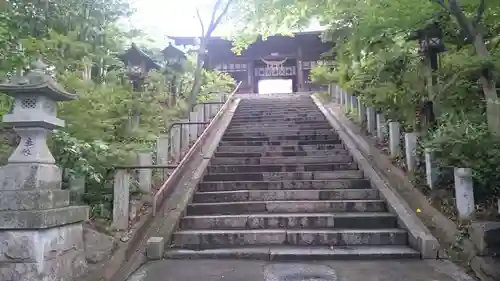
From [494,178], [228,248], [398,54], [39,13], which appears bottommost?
[228,248]

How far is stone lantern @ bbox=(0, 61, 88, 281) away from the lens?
148 inches

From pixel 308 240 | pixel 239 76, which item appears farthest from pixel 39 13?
pixel 239 76

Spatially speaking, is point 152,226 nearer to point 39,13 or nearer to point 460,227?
point 460,227

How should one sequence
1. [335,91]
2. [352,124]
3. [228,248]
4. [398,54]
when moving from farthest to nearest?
[335,91] → [352,124] → [398,54] → [228,248]

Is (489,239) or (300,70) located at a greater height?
(300,70)

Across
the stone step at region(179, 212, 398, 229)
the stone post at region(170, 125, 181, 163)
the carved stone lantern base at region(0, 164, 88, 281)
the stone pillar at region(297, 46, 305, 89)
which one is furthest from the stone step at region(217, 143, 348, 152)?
the stone pillar at region(297, 46, 305, 89)

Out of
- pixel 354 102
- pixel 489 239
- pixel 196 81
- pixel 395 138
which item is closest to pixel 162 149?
pixel 395 138

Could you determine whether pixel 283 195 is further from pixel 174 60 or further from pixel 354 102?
pixel 174 60

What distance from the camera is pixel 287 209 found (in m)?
5.95

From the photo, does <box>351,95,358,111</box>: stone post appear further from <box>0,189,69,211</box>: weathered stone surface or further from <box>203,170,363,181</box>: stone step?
<box>0,189,69,211</box>: weathered stone surface

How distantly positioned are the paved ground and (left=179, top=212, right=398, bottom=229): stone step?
0.83 metres

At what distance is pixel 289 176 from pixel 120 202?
321 centimetres

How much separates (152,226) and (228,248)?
45.1 inches

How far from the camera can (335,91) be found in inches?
559
